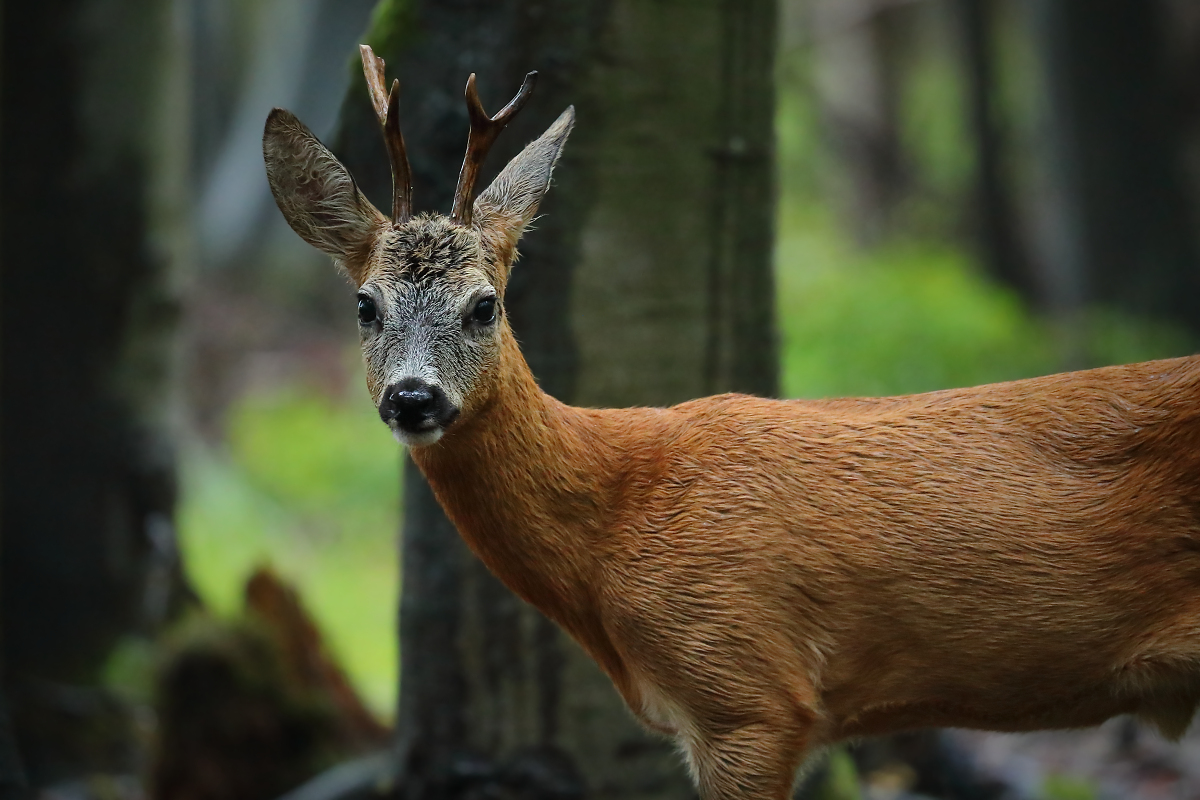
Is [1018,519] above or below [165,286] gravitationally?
below

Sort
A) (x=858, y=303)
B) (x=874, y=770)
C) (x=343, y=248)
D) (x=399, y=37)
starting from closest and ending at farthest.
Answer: (x=343, y=248), (x=399, y=37), (x=874, y=770), (x=858, y=303)

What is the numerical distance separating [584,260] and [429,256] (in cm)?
183

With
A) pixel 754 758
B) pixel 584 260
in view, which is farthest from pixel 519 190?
pixel 754 758

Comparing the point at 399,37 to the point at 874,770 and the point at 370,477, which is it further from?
the point at 370,477

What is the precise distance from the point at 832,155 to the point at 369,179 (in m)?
24.9

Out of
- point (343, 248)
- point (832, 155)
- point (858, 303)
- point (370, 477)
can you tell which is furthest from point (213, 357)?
point (343, 248)

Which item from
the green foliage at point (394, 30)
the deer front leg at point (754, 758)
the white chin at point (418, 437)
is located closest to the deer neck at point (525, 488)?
the white chin at point (418, 437)

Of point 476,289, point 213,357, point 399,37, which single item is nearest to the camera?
point 476,289

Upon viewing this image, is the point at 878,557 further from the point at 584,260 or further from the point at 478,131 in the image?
the point at 584,260

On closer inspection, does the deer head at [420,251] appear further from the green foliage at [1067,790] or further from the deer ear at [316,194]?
the green foliage at [1067,790]

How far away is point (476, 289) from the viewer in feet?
13.4

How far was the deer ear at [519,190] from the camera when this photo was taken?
4.30 meters

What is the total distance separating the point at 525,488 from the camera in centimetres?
429

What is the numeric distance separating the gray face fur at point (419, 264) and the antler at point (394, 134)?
0.06m
